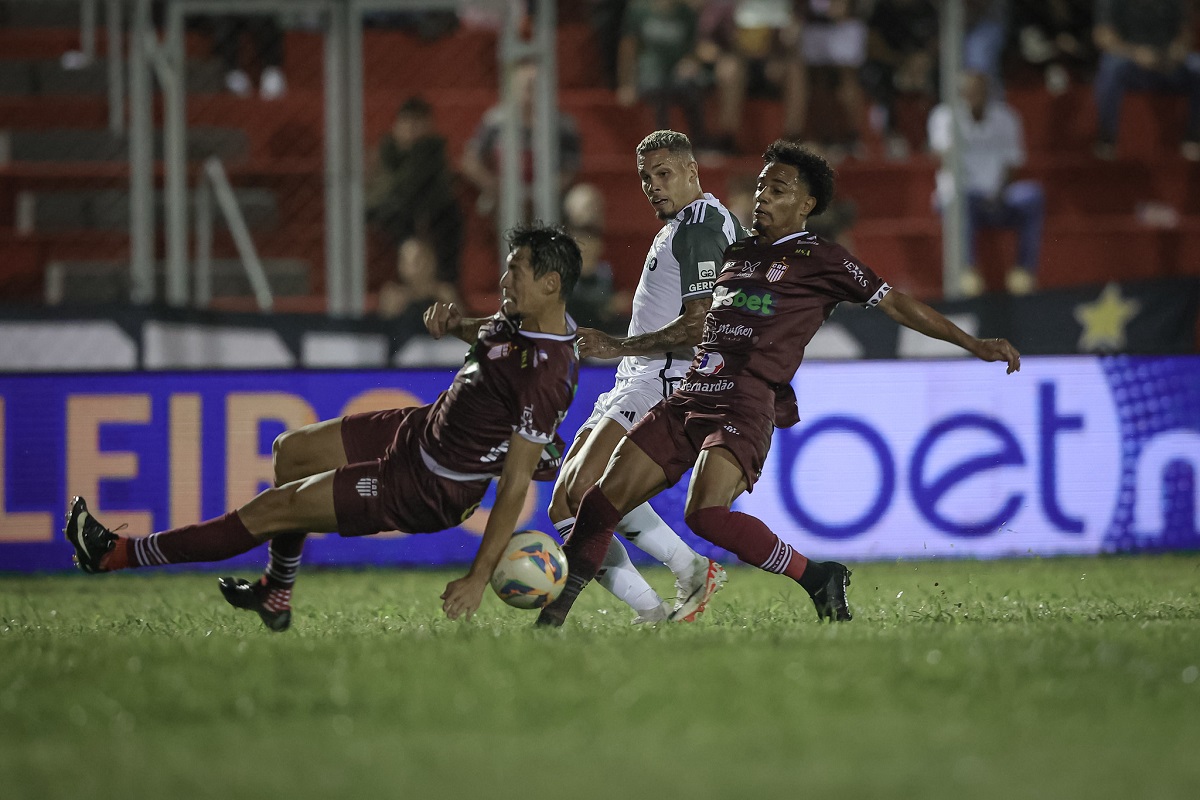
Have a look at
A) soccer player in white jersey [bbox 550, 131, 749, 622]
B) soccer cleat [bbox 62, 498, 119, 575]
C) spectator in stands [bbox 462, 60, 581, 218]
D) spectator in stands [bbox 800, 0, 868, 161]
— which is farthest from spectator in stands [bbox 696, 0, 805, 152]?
soccer cleat [bbox 62, 498, 119, 575]

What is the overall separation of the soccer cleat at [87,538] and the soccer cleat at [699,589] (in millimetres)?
2398

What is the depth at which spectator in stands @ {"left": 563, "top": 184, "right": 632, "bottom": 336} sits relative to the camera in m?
10.8

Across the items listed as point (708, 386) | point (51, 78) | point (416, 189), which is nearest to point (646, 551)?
point (708, 386)

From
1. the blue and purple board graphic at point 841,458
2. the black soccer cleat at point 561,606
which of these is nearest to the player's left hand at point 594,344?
the black soccer cleat at point 561,606

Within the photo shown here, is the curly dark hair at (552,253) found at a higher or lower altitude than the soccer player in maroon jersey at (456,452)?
higher

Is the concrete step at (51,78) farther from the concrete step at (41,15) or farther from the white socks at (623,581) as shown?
the white socks at (623,581)

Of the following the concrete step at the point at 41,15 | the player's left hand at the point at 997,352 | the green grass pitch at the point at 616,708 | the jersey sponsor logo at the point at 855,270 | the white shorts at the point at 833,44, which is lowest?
the green grass pitch at the point at 616,708

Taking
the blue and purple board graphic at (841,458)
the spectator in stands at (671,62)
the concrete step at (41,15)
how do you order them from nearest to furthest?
the blue and purple board graphic at (841,458) < the spectator in stands at (671,62) < the concrete step at (41,15)

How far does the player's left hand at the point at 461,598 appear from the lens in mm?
5820

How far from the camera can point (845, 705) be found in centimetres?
484

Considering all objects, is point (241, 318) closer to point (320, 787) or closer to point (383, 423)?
point (383, 423)

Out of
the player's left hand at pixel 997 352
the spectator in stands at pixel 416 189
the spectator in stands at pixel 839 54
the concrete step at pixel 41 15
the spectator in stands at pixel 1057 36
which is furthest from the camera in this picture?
the spectator in stands at pixel 1057 36

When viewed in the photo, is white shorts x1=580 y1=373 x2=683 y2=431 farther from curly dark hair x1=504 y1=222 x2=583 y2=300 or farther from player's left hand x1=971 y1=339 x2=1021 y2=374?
player's left hand x1=971 y1=339 x2=1021 y2=374

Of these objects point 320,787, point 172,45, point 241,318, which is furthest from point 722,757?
point 172,45
